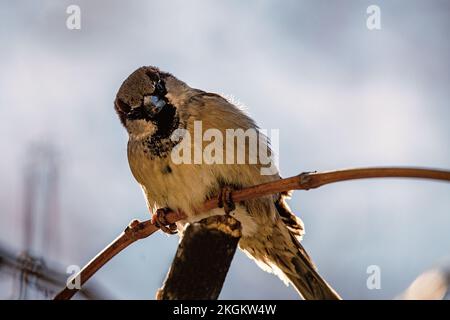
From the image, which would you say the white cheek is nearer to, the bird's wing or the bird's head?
the bird's head

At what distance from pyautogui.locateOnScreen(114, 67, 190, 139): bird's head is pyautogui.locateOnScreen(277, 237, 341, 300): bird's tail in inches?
36.1

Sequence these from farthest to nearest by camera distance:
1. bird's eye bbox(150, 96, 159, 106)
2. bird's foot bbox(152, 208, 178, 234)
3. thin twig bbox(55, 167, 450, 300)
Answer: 1. bird's eye bbox(150, 96, 159, 106)
2. bird's foot bbox(152, 208, 178, 234)
3. thin twig bbox(55, 167, 450, 300)

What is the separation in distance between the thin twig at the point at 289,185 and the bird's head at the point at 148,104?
793mm

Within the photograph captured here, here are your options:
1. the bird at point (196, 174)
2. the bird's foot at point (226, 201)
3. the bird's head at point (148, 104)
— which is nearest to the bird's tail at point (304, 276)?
the bird at point (196, 174)

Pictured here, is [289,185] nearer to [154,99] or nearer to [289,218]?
[289,218]

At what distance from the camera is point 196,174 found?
312cm

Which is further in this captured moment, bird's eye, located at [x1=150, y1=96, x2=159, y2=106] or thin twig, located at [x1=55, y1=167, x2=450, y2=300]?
bird's eye, located at [x1=150, y1=96, x2=159, y2=106]

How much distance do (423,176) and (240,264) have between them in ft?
9.96

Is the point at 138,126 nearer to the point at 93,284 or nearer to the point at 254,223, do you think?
the point at 254,223

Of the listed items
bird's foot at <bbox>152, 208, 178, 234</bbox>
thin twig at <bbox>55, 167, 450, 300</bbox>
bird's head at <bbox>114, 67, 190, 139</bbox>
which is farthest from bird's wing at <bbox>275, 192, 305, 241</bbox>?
thin twig at <bbox>55, 167, 450, 300</bbox>

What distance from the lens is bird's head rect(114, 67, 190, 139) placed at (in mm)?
3281

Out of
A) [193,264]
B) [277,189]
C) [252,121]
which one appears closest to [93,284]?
[193,264]

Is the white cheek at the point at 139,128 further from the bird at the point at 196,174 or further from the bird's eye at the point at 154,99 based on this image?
the bird's eye at the point at 154,99

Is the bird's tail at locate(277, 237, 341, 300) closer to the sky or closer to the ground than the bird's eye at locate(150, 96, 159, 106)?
closer to the ground
